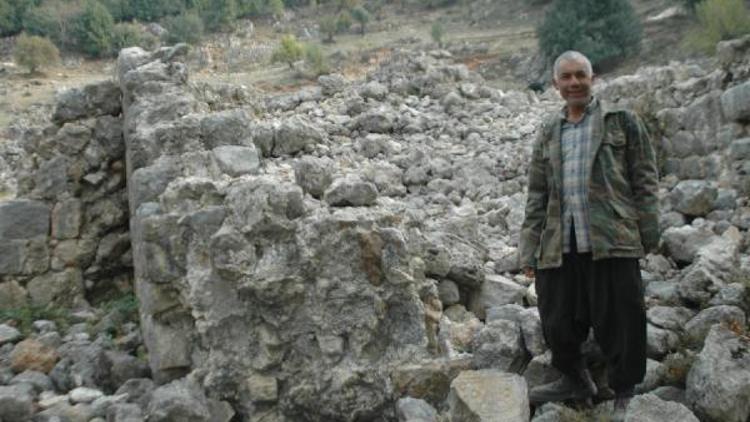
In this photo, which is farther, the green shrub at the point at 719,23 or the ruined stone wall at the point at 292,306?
the green shrub at the point at 719,23

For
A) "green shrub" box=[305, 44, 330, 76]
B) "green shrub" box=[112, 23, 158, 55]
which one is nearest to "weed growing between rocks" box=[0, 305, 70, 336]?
"green shrub" box=[305, 44, 330, 76]

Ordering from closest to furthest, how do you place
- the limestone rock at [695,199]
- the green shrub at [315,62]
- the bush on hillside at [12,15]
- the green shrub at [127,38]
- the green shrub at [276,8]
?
the limestone rock at [695,199] → the green shrub at [315,62] → the green shrub at [127,38] → the bush on hillside at [12,15] → the green shrub at [276,8]

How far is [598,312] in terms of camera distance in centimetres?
329

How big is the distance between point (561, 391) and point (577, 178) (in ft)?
3.33

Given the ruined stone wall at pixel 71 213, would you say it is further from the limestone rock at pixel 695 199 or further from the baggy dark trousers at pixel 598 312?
the limestone rock at pixel 695 199

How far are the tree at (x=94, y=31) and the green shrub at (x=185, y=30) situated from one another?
13.3ft

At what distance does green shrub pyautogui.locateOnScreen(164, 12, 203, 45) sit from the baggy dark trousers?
52.8 metres

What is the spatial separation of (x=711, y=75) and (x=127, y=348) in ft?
23.9

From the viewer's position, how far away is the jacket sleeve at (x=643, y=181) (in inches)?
124

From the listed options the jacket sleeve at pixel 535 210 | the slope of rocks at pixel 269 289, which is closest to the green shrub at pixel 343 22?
the slope of rocks at pixel 269 289

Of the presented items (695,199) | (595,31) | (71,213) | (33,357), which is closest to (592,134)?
(33,357)

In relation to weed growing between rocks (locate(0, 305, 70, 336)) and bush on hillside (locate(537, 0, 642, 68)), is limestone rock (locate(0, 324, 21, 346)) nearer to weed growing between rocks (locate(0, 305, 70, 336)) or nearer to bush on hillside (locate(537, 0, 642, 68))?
weed growing between rocks (locate(0, 305, 70, 336))

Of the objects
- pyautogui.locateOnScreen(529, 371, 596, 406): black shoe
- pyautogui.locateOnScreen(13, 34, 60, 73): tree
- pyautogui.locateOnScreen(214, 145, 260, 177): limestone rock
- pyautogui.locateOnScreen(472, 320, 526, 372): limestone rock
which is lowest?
pyautogui.locateOnScreen(529, 371, 596, 406): black shoe

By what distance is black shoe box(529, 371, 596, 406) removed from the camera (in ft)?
11.3
